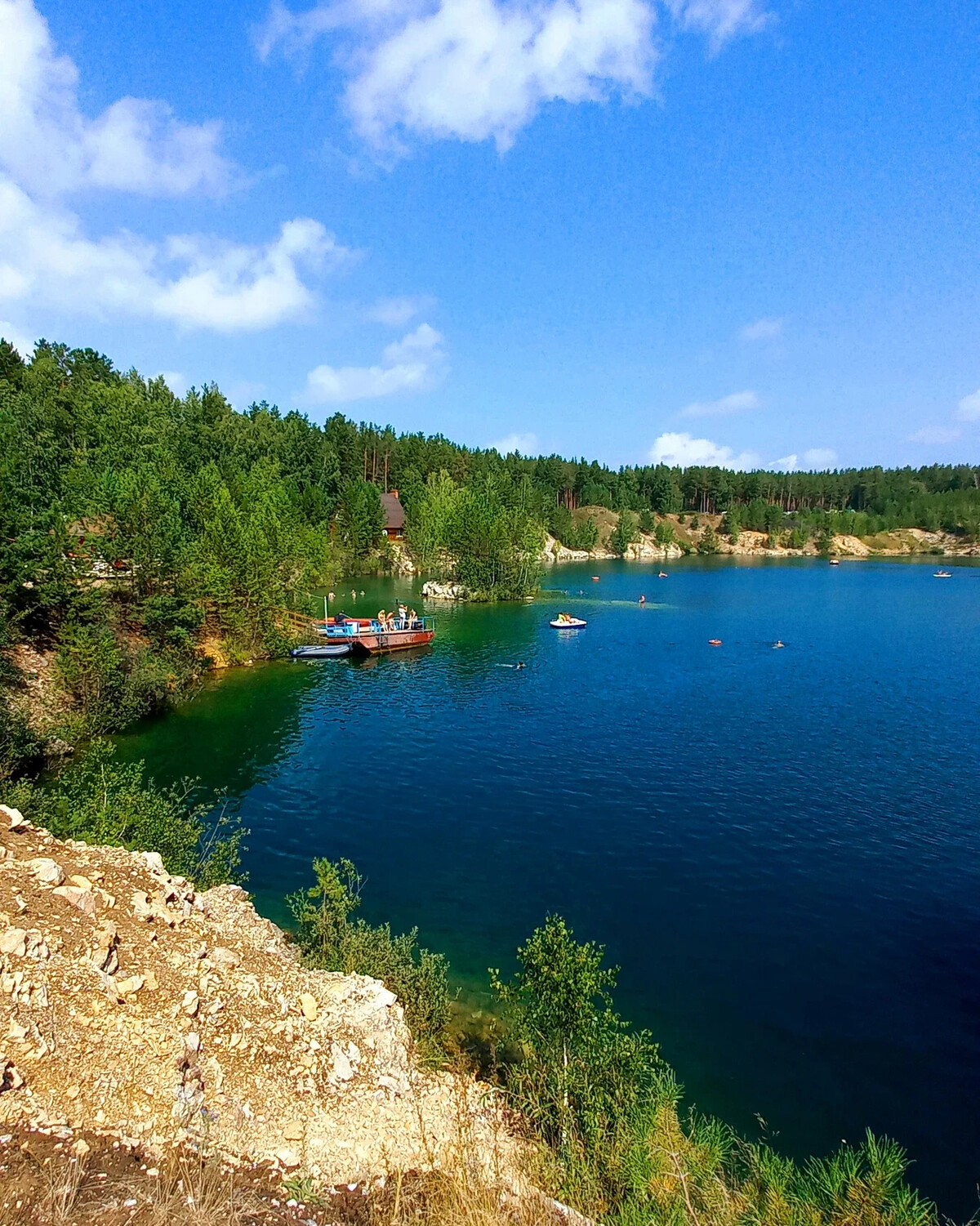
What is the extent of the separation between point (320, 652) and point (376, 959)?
42264mm

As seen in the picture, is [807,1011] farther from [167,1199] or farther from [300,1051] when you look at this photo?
[167,1199]

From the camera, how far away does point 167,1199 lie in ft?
26.5

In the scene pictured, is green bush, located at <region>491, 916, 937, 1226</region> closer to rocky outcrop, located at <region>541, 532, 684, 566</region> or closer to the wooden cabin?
the wooden cabin

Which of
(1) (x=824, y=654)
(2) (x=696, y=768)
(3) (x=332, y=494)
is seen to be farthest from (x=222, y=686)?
(3) (x=332, y=494)

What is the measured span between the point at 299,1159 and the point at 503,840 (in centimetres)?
1724

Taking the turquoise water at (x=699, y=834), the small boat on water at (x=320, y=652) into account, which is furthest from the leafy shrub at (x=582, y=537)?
the small boat on water at (x=320, y=652)

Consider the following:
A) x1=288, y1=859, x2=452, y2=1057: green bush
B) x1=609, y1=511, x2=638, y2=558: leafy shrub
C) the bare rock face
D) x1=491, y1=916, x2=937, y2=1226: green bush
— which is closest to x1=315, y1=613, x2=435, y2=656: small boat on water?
x1=288, y1=859, x2=452, y2=1057: green bush

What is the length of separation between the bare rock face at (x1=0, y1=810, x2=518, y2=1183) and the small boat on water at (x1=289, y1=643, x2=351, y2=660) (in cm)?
4211

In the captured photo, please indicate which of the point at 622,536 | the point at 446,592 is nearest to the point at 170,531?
the point at 446,592

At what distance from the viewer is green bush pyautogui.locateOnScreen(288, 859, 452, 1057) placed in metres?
15.2

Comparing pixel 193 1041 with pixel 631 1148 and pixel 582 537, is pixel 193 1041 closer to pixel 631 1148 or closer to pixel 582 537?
pixel 631 1148

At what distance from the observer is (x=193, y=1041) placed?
1066cm

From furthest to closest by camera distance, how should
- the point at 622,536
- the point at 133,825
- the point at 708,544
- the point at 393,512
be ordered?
the point at 708,544, the point at 622,536, the point at 393,512, the point at 133,825

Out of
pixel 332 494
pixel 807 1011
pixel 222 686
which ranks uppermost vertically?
pixel 332 494
